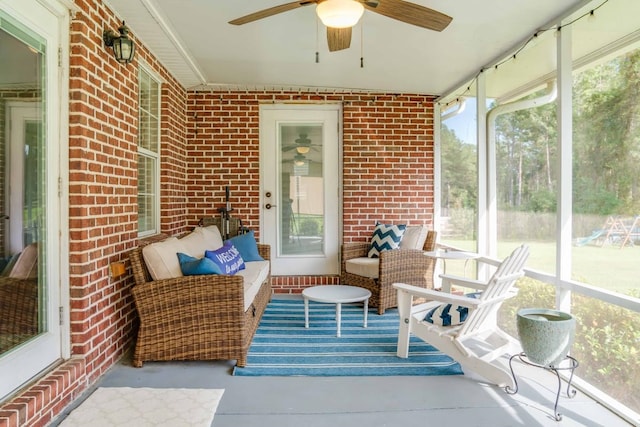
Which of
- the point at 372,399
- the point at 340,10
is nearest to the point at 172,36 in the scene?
the point at 340,10

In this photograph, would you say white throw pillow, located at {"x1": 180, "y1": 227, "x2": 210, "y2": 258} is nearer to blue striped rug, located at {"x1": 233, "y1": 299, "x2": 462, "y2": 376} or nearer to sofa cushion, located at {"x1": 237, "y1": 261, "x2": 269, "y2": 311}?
sofa cushion, located at {"x1": 237, "y1": 261, "x2": 269, "y2": 311}

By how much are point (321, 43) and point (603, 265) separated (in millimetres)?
2726

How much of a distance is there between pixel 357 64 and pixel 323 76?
1.71 feet

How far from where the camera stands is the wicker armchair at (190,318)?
2781mm

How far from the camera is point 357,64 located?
4.05 m

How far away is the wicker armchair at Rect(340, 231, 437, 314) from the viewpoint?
4125 millimetres

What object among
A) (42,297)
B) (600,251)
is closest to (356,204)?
(600,251)

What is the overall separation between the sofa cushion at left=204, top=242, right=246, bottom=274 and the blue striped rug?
579mm

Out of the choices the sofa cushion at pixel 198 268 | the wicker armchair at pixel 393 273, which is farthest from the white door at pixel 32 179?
the wicker armchair at pixel 393 273

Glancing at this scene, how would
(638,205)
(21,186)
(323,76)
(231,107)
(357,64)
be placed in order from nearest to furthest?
1. (21,186)
2. (638,205)
3. (357,64)
4. (323,76)
5. (231,107)

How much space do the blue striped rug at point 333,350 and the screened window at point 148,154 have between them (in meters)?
1.46

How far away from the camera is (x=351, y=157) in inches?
201

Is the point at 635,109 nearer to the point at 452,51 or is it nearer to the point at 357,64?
the point at 452,51

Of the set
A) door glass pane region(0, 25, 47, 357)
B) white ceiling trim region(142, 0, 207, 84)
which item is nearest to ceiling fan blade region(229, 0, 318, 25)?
white ceiling trim region(142, 0, 207, 84)
